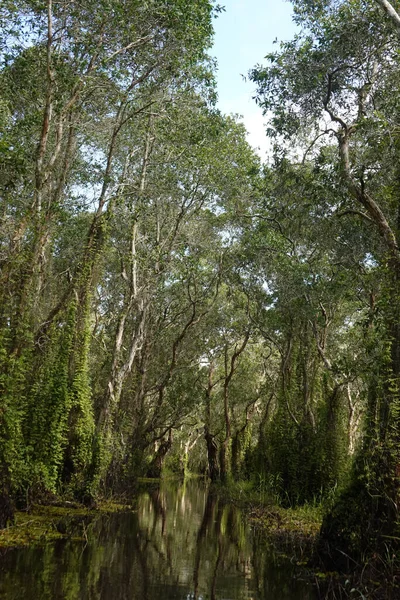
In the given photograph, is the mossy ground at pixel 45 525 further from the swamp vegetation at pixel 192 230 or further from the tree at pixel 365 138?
the tree at pixel 365 138

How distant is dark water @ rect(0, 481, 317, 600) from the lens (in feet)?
25.0

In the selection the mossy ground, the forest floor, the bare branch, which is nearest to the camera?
the forest floor

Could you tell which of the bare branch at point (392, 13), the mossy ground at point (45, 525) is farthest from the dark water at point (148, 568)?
the bare branch at point (392, 13)

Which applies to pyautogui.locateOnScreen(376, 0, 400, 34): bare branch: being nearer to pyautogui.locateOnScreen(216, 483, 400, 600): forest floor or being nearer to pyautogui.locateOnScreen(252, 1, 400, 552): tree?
pyautogui.locateOnScreen(252, 1, 400, 552): tree

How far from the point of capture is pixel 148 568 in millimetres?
9445

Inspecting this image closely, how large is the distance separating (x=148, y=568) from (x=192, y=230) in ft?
56.4

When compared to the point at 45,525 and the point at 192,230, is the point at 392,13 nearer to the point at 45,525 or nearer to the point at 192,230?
the point at 45,525

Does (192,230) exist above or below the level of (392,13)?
above

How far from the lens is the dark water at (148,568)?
762 cm

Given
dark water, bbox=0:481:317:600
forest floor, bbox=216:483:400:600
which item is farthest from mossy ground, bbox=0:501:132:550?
forest floor, bbox=216:483:400:600

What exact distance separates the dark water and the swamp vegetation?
48.0 inches

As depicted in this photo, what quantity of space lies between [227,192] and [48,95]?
11971 millimetres

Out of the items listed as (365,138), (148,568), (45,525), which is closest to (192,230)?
(365,138)

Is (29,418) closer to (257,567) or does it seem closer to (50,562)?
(50,562)
